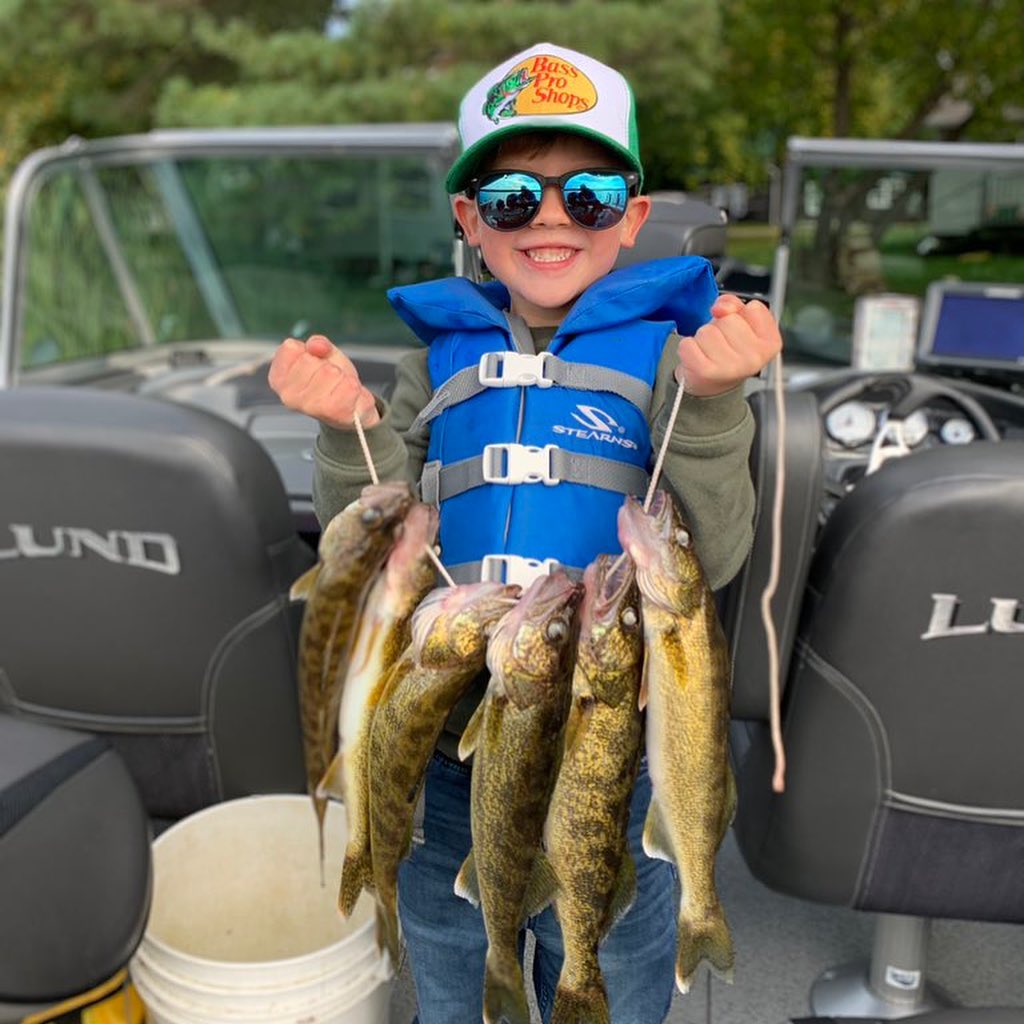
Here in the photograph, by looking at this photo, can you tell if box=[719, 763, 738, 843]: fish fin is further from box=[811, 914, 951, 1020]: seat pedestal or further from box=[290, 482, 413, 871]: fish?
box=[811, 914, 951, 1020]: seat pedestal

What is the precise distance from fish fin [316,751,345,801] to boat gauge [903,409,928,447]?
7.76 feet

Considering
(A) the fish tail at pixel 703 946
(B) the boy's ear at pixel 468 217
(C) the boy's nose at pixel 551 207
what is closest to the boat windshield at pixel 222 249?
(B) the boy's ear at pixel 468 217

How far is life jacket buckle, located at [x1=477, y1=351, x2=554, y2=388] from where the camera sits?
1.51 m

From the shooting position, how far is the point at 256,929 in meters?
2.54

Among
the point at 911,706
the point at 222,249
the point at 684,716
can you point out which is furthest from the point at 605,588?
the point at 222,249

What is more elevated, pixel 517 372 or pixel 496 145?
pixel 496 145

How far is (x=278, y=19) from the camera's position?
10266 mm

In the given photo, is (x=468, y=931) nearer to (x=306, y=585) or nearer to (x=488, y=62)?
(x=306, y=585)

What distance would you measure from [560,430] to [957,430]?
2.19 m

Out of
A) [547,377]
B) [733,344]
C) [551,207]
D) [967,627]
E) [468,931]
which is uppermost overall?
[551,207]

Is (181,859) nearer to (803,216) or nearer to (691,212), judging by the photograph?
(691,212)

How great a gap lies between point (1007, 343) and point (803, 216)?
2.77 ft

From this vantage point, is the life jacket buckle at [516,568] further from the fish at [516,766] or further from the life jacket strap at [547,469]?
the fish at [516,766]

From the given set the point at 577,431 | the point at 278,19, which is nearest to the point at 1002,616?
the point at 577,431
